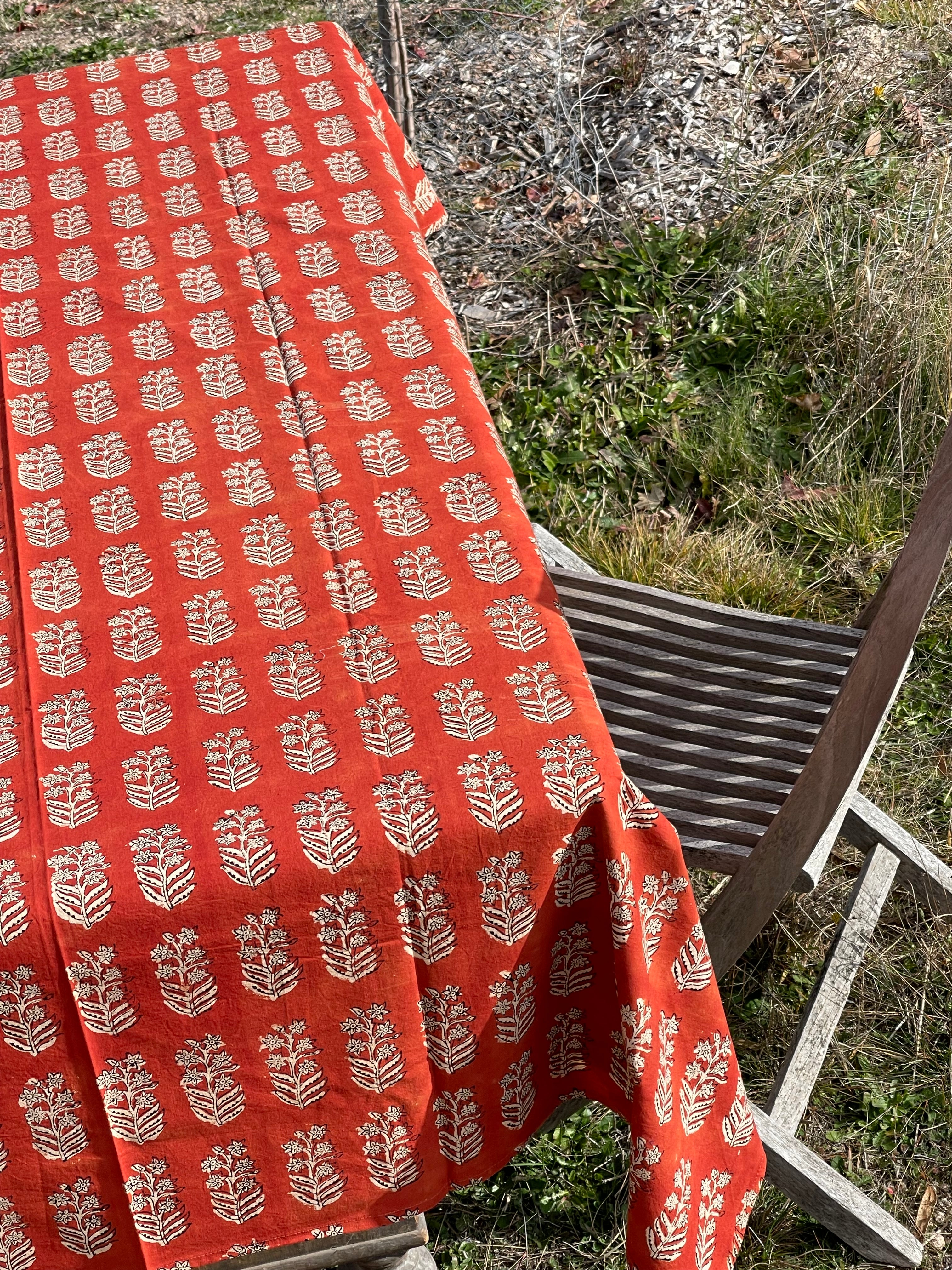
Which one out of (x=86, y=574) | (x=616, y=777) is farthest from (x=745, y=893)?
(x=86, y=574)

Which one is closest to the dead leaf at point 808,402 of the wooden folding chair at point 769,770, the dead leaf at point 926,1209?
the wooden folding chair at point 769,770

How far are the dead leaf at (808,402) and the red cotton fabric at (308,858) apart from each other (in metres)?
2.01

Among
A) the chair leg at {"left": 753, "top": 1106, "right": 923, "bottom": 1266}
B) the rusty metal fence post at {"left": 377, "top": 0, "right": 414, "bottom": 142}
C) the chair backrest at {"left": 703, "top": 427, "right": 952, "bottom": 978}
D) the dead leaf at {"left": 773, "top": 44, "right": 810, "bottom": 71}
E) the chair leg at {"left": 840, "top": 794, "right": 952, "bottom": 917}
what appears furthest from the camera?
the dead leaf at {"left": 773, "top": 44, "right": 810, "bottom": 71}

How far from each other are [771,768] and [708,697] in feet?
0.67

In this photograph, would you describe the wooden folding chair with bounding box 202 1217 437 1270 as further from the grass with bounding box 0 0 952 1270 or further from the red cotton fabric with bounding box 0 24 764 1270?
the grass with bounding box 0 0 952 1270

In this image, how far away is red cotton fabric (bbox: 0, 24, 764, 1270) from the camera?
4.69 ft

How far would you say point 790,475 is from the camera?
3.54 m

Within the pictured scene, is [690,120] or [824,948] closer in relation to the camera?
[824,948]

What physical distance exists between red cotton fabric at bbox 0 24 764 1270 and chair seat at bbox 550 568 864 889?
0.49 m

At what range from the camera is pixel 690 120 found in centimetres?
451

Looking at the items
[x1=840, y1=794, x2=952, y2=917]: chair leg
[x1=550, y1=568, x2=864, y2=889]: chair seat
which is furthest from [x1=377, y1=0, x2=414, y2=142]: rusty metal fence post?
[x1=840, y1=794, x2=952, y2=917]: chair leg

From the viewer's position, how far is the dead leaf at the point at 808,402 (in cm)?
371

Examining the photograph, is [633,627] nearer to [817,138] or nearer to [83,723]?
[83,723]

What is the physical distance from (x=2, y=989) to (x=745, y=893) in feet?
3.39
